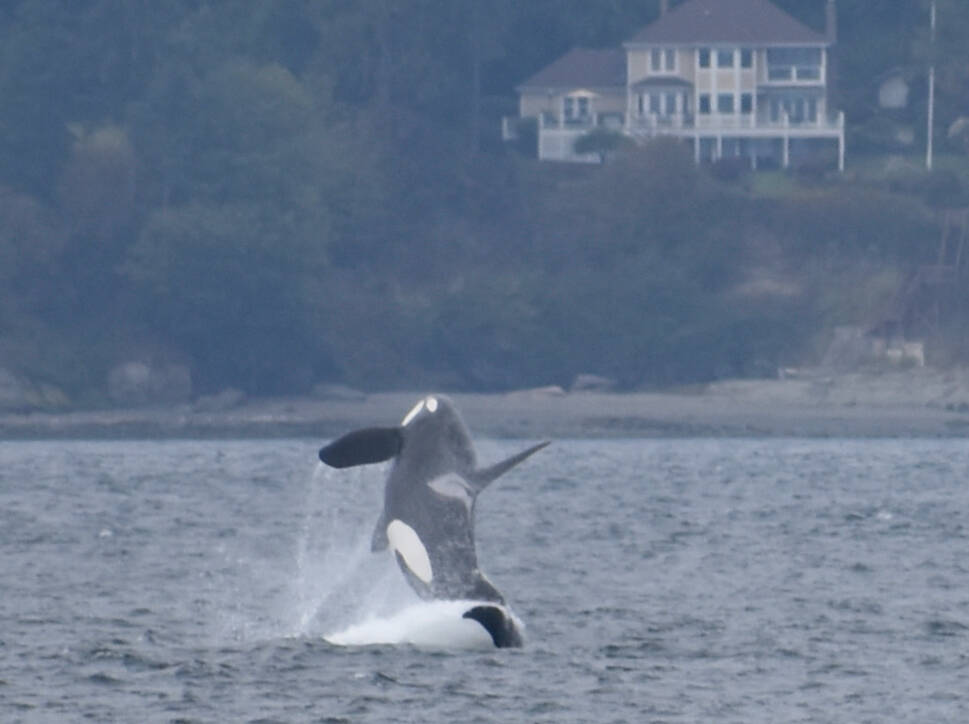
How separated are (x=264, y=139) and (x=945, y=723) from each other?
299ft

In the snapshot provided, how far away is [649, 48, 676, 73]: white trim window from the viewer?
136 m

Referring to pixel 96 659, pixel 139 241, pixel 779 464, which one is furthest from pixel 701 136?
pixel 96 659

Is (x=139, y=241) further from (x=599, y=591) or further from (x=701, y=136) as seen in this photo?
(x=599, y=591)

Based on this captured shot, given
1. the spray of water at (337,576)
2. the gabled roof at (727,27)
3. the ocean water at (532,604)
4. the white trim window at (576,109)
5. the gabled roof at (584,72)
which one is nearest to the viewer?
the ocean water at (532,604)

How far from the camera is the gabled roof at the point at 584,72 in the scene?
444 feet

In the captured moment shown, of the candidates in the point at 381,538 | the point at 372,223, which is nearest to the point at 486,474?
the point at 381,538

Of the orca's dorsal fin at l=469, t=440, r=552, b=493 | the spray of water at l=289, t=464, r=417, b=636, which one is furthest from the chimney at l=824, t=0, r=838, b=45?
the orca's dorsal fin at l=469, t=440, r=552, b=493

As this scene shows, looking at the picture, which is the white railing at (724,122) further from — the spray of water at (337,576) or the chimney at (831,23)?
the spray of water at (337,576)

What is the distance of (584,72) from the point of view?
136 metres

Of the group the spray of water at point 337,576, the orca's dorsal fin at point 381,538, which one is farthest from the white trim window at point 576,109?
the orca's dorsal fin at point 381,538

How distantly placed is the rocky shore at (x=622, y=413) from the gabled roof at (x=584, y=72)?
29.8m

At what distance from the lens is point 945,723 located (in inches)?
1181

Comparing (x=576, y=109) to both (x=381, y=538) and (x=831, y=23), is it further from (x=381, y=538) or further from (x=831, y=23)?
(x=381, y=538)

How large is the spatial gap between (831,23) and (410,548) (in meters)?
108
